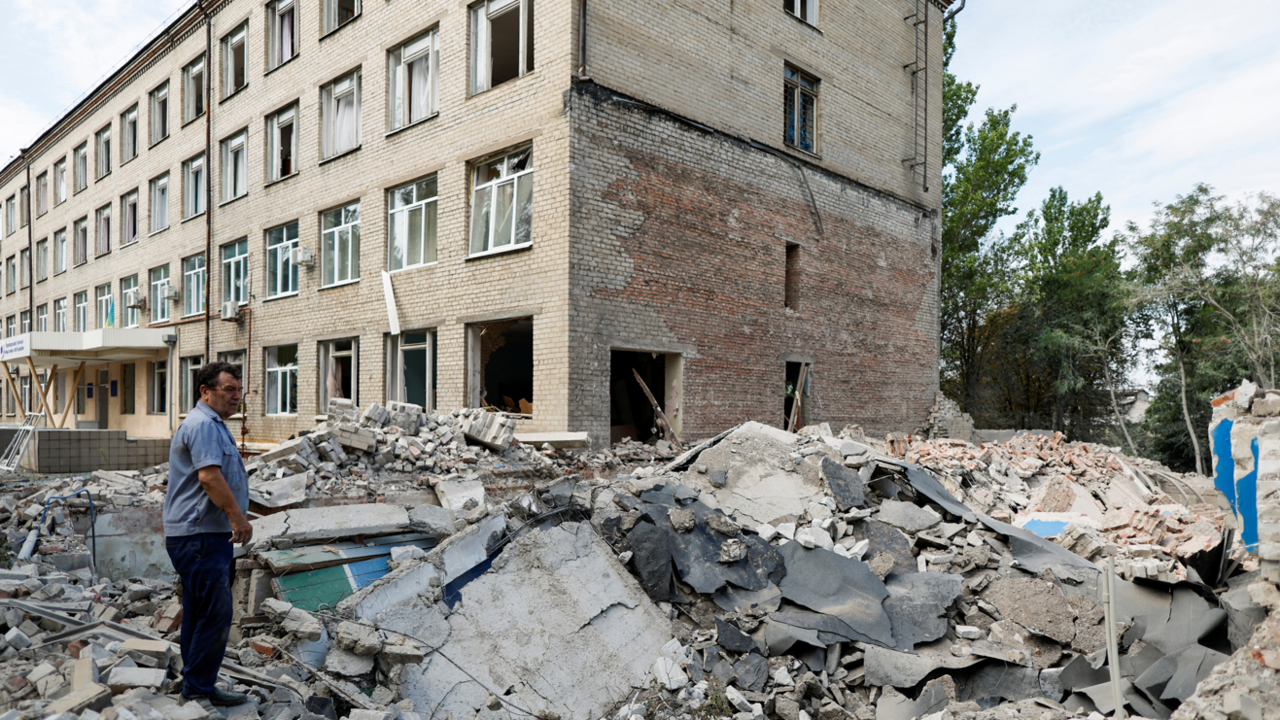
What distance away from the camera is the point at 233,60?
19.8 metres

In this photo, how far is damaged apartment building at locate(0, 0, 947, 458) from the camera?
12.2m

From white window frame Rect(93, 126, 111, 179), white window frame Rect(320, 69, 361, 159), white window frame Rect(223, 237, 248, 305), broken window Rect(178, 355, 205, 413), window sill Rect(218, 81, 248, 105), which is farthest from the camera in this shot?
white window frame Rect(93, 126, 111, 179)

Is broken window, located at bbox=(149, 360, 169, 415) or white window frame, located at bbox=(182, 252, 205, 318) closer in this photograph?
white window frame, located at bbox=(182, 252, 205, 318)

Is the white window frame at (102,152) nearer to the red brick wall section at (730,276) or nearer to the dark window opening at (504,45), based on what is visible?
the dark window opening at (504,45)

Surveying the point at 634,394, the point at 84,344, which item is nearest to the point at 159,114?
the point at 84,344

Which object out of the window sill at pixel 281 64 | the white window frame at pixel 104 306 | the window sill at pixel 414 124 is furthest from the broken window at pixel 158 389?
the window sill at pixel 414 124

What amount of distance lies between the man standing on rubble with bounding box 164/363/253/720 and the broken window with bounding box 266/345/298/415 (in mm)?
14513

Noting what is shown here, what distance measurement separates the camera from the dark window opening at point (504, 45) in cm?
1327

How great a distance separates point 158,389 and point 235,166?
8099 mm

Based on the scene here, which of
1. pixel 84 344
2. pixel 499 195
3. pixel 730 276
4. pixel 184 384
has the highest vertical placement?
pixel 499 195

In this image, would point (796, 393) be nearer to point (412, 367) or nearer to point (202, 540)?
point (412, 367)

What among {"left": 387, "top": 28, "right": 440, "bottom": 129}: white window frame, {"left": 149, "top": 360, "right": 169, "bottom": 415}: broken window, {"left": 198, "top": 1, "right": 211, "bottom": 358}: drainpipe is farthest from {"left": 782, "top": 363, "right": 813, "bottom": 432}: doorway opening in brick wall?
{"left": 149, "top": 360, "right": 169, "bottom": 415}: broken window

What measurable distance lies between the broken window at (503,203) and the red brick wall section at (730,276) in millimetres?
1168

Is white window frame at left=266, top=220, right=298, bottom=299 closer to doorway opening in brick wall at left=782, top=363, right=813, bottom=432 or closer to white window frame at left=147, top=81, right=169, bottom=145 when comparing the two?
white window frame at left=147, top=81, right=169, bottom=145
